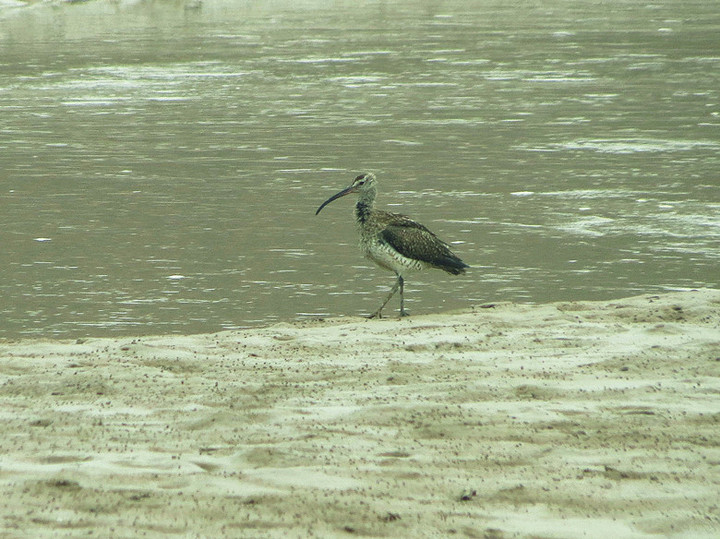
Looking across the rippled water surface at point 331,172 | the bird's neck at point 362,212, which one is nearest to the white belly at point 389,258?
the bird's neck at point 362,212

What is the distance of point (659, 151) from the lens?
1630 centimetres

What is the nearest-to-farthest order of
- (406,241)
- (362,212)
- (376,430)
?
1. (376,430)
2. (406,241)
3. (362,212)

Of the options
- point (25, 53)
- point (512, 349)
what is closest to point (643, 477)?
point (512, 349)

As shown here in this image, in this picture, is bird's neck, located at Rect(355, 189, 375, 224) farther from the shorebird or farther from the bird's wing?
the bird's wing

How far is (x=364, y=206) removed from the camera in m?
9.75

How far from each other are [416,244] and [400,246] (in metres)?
0.12

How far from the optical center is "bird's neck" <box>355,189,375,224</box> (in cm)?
970

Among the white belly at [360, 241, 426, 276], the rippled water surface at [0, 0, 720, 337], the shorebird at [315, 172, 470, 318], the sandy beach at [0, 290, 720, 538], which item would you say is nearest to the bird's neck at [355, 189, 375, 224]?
the shorebird at [315, 172, 470, 318]

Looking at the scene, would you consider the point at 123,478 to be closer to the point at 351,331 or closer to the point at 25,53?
the point at 351,331

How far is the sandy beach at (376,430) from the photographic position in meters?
5.08

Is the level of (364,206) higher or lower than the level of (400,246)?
higher

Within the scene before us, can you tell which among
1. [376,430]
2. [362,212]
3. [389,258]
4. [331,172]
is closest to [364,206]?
[362,212]

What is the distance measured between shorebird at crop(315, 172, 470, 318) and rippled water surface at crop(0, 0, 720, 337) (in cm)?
45

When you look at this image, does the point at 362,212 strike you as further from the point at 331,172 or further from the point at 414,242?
the point at 331,172
